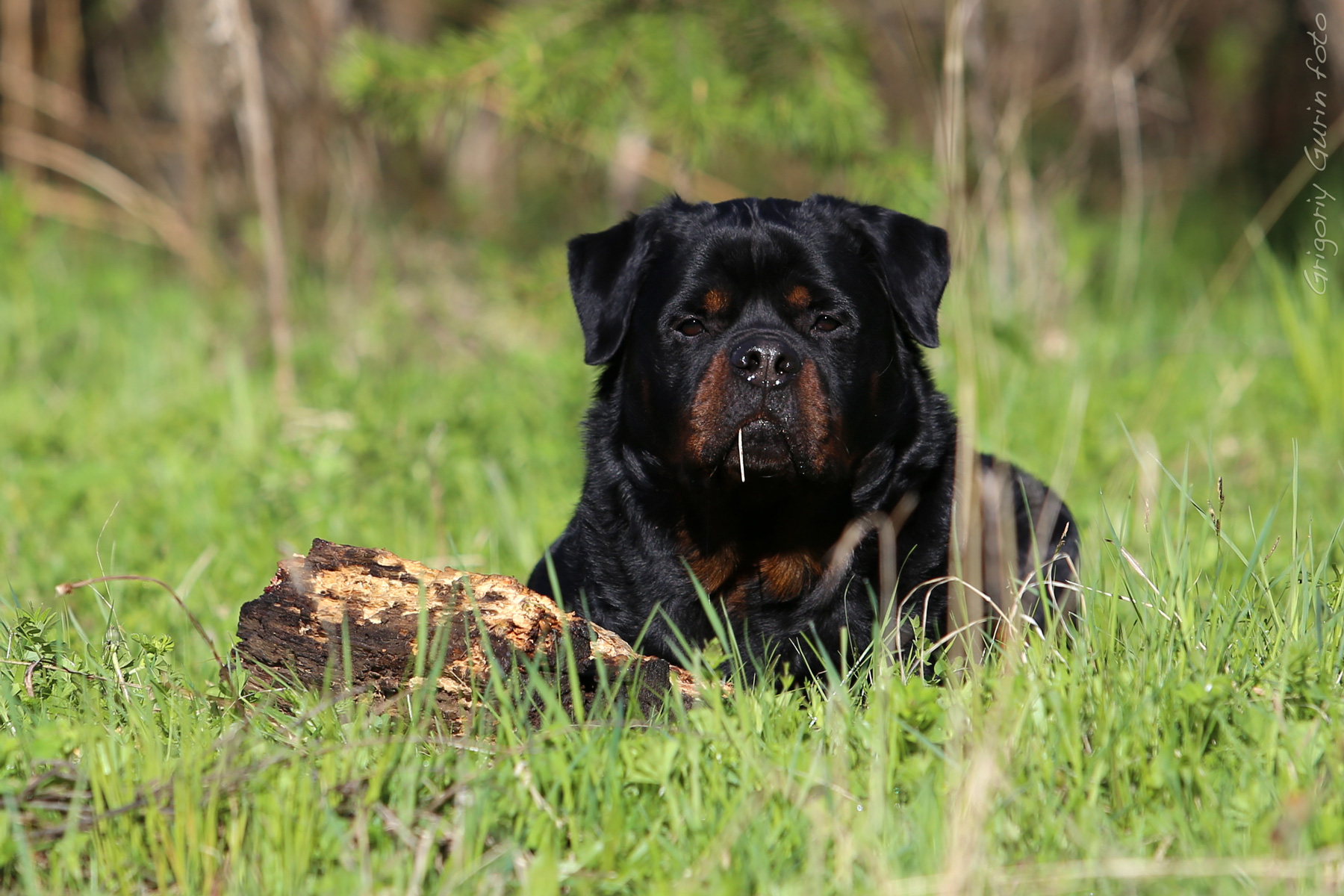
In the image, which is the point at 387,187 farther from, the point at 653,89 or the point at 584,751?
the point at 584,751

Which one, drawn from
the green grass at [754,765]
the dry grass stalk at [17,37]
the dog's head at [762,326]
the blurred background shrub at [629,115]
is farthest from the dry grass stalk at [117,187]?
the dog's head at [762,326]

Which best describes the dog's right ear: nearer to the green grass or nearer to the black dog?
the black dog

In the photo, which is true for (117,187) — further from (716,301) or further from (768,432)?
(768,432)

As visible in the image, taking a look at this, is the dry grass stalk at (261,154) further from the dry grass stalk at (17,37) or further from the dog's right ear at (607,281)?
the dry grass stalk at (17,37)

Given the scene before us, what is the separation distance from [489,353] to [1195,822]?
530 cm

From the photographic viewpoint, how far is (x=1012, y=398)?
17.4 feet

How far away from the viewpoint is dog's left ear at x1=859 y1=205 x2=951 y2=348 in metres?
3.23

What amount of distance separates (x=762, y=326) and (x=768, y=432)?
0.34 m

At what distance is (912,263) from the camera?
10.7ft

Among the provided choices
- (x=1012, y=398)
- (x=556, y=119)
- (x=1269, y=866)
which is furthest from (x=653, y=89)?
(x=1269, y=866)

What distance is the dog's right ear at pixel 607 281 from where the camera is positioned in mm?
3303

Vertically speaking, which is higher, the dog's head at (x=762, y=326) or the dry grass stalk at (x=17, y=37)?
the dry grass stalk at (x=17, y=37)

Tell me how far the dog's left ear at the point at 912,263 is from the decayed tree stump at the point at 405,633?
1222 mm

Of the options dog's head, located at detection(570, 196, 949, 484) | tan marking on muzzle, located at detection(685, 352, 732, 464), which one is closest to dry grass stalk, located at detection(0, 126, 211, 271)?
dog's head, located at detection(570, 196, 949, 484)
